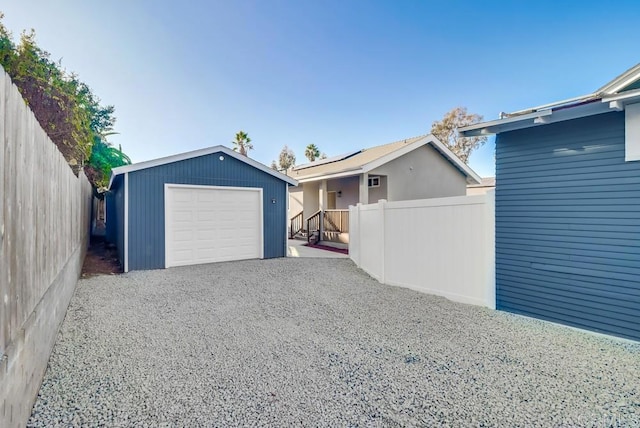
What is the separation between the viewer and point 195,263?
29.7 ft

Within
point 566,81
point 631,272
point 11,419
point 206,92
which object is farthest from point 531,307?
point 206,92

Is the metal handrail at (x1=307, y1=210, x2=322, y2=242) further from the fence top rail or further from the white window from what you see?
the white window

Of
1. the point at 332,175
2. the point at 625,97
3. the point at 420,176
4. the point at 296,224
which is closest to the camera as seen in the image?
the point at 625,97

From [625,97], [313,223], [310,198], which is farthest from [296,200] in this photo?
[625,97]

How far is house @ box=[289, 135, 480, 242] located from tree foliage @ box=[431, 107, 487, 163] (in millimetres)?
11356

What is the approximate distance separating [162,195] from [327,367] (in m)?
7.37

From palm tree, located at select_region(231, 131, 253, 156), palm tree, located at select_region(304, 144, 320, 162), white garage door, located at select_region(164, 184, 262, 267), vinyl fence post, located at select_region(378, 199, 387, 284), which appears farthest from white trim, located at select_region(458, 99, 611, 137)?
palm tree, located at select_region(304, 144, 320, 162)

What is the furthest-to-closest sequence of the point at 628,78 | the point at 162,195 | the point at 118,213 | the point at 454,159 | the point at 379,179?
1. the point at 454,159
2. the point at 379,179
3. the point at 118,213
4. the point at 162,195
5. the point at 628,78

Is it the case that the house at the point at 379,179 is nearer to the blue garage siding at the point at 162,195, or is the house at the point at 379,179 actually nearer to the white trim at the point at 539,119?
the blue garage siding at the point at 162,195

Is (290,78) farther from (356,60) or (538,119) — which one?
(538,119)

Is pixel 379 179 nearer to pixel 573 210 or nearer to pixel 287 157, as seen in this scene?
pixel 573 210

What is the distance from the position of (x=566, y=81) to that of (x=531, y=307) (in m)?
11.9

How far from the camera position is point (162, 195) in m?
8.59

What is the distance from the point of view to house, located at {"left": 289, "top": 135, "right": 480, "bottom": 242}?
12.2 m
